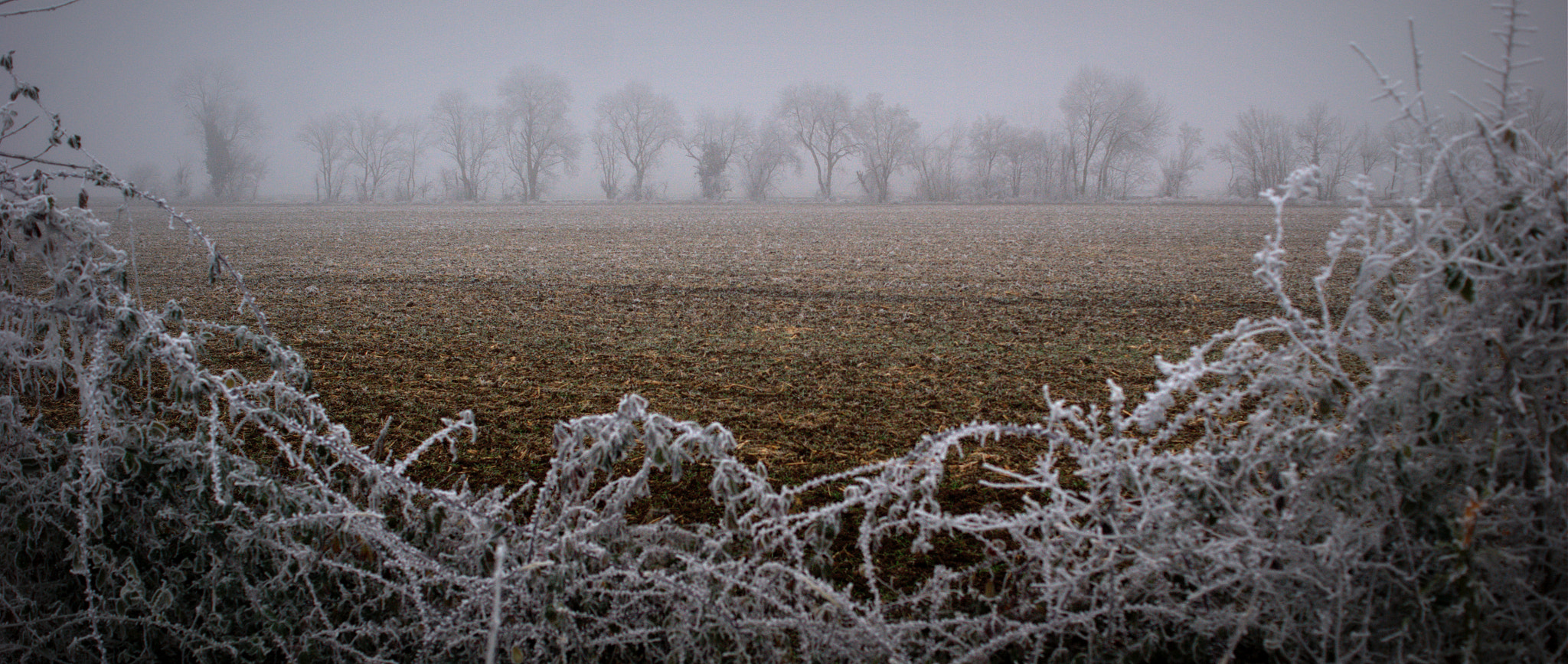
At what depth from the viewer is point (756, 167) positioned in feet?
213

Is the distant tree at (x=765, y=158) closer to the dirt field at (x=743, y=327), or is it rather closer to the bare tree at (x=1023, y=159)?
the bare tree at (x=1023, y=159)

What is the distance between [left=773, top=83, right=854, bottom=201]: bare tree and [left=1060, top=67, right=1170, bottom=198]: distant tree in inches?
751

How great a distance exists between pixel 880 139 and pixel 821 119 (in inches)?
300

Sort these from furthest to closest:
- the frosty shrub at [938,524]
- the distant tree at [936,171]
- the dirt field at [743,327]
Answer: the distant tree at [936,171] → the dirt field at [743,327] → the frosty shrub at [938,524]

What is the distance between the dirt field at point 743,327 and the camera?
4254mm

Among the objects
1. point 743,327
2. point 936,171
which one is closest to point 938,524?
Answer: point 743,327

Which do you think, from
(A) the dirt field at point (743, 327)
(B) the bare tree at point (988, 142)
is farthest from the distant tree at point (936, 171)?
(A) the dirt field at point (743, 327)

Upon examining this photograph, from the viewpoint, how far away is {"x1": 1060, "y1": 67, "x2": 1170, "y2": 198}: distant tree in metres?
63.8

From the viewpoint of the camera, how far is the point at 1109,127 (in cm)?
6444

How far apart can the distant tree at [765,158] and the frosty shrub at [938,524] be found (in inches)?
2310

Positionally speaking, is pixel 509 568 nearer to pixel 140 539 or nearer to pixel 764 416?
pixel 140 539

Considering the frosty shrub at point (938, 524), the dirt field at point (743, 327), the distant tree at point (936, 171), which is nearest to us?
the frosty shrub at point (938, 524)

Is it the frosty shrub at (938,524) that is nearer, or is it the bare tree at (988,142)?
the frosty shrub at (938,524)

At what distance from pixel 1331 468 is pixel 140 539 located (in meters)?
3.30
